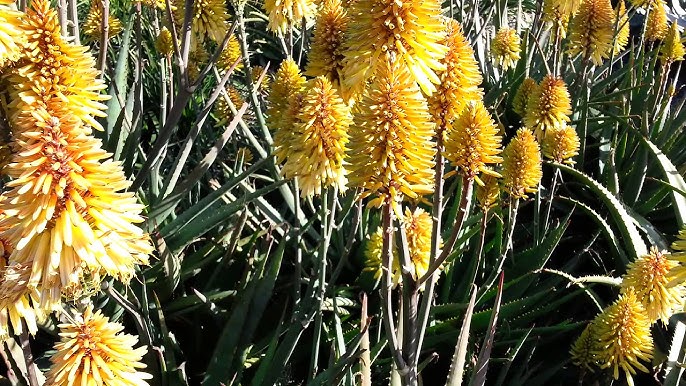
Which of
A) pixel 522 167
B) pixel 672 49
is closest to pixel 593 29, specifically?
pixel 672 49

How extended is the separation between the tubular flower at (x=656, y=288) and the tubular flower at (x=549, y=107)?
863mm

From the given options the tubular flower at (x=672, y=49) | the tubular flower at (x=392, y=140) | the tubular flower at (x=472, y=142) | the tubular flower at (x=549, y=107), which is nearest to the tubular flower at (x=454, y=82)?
the tubular flower at (x=472, y=142)

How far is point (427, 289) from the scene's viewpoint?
60.1 inches

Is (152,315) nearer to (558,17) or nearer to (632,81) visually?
(558,17)

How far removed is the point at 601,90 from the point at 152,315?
A: 127 inches

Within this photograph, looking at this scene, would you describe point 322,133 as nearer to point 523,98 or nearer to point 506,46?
point 523,98

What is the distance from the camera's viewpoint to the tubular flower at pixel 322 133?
1.82 m

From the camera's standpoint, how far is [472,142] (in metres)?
1.57

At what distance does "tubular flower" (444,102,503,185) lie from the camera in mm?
1563

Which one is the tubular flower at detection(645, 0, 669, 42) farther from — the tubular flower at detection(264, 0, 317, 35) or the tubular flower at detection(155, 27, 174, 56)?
the tubular flower at detection(155, 27, 174, 56)

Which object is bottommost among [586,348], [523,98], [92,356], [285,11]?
[586,348]

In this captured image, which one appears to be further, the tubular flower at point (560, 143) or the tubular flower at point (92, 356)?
the tubular flower at point (560, 143)

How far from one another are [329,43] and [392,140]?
Result: 73cm

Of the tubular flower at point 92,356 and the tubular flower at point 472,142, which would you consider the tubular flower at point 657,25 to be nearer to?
the tubular flower at point 472,142
